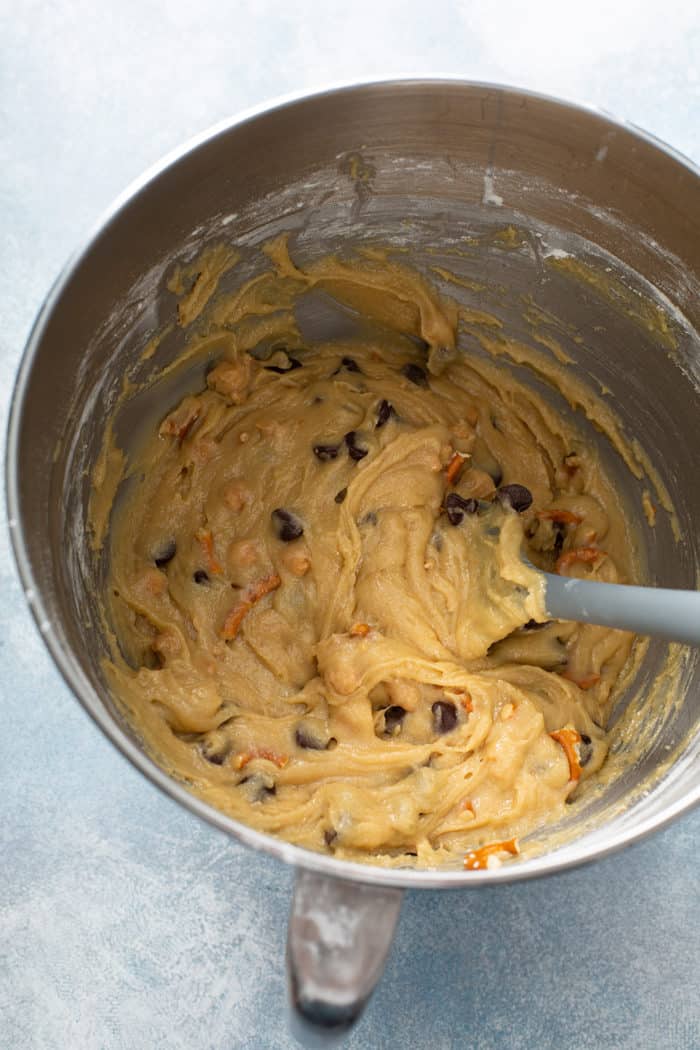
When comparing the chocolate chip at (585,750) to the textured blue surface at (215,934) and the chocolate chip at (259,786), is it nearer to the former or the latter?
the textured blue surface at (215,934)

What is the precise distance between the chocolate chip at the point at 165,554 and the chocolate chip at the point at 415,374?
794mm

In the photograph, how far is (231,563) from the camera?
8.29ft

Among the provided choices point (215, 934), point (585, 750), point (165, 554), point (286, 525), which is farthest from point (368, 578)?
point (215, 934)

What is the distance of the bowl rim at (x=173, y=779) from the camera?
1612 millimetres

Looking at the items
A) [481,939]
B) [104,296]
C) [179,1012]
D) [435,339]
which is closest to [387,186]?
[435,339]

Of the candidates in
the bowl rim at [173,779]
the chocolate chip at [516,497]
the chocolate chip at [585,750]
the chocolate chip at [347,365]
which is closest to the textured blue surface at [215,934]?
the chocolate chip at [585,750]

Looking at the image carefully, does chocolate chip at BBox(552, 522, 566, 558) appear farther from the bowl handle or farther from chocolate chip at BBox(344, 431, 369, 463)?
the bowl handle

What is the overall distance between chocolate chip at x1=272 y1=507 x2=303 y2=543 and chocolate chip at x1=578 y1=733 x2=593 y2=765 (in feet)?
2.90

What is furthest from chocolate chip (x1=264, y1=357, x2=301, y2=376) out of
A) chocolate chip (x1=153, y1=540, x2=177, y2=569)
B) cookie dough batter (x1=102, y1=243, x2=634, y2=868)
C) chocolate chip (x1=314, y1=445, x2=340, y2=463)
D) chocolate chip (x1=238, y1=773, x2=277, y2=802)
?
chocolate chip (x1=238, y1=773, x2=277, y2=802)

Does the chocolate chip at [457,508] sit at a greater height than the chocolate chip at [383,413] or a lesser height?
lesser

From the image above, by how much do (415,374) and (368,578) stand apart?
595 mm

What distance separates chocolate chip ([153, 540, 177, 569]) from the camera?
2469mm

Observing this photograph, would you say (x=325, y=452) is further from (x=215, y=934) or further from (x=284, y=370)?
(x=215, y=934)

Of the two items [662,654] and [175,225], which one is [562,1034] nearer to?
[662,654]
